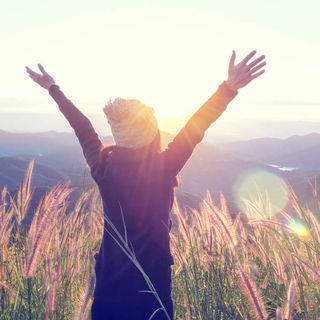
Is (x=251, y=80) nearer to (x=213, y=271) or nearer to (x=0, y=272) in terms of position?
(x=213, y=271)

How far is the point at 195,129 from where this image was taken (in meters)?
2.67

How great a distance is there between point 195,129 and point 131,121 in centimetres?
32

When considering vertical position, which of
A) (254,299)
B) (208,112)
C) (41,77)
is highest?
(41,77)

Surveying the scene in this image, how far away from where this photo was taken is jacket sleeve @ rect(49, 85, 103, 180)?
9.64 ft

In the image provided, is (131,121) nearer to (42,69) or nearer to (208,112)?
(208,112)

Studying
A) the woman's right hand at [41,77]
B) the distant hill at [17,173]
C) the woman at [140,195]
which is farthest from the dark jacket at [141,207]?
the distant hill at [17,173]

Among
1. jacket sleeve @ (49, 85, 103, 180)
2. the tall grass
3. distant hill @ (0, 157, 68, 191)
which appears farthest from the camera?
distant hill @ (0, 157, 68, 191)

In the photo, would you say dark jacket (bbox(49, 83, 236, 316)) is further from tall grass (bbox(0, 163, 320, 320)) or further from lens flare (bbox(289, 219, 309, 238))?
lens flare (bbox(289, 219, 309, 238))

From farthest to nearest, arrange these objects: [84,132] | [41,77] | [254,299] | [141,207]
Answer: [41,77], [84,132], [141,207], [254,299]

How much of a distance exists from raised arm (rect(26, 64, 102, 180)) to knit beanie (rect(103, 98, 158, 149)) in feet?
0.75

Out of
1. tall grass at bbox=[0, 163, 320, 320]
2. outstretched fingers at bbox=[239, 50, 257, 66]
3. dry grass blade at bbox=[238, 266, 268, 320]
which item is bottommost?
tall grass at bbox=[0, 163, 320, 320]

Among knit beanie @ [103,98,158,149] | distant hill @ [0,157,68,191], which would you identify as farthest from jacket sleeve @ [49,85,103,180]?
distant hill @ [0,157,68,191]

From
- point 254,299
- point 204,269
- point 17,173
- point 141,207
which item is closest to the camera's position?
point 254,299

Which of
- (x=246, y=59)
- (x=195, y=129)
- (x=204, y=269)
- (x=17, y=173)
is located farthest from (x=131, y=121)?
(x=17, y=173)
